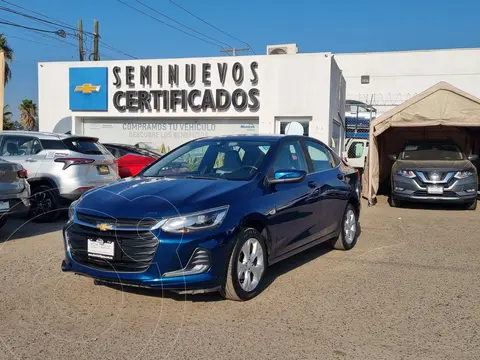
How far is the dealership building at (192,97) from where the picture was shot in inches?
669

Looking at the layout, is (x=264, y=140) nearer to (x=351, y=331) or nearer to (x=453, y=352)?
(x=351, y=331)

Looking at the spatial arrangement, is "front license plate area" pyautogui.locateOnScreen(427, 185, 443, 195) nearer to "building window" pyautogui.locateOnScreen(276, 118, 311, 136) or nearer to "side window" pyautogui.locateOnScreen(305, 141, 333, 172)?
"side window" pyautogui.locateOnScreen(305, 141, 333, 172)

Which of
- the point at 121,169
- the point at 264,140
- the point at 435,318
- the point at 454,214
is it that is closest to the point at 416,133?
the point at 454,214

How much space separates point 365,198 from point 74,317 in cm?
1031

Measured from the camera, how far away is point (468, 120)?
11.6 metres

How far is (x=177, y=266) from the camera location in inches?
168

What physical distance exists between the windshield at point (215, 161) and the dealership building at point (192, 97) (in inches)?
442

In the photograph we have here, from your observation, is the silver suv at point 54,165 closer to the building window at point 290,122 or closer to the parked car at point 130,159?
the parked car at point 130,159

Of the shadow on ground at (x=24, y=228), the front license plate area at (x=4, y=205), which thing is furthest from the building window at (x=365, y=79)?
the front license plate area at (x=4, y=205)

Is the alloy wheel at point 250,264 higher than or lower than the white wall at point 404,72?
lower

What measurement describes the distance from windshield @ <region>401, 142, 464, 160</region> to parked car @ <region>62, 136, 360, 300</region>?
7555 millimetres

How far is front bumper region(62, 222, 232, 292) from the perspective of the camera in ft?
13.9

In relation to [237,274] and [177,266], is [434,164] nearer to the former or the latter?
[237,274]

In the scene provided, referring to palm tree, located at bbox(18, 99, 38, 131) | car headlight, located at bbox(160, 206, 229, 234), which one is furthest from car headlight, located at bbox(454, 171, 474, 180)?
palm tree, located at bbox(18, 99, 38, 131)
